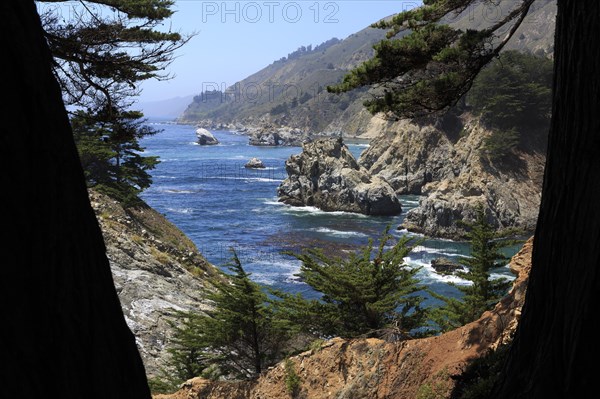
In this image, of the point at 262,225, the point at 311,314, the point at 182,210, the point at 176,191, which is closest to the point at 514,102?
the point at 262,225

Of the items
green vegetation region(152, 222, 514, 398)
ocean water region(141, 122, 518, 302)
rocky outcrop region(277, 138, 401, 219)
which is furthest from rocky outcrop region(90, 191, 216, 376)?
rocky outcrop region(277, 138, 401, 219)

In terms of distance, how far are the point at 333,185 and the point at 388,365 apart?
50491 millimetres

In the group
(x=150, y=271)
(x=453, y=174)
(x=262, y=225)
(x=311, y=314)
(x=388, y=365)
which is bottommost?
(x=262, y=225)

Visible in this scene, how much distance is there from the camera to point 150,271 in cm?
2300

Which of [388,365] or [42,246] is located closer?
[42,246]

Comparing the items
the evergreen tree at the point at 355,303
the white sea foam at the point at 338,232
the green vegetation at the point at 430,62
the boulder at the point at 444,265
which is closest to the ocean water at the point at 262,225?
the white sea foam at the point at 338,232

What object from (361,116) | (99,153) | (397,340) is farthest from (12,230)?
(361,116)

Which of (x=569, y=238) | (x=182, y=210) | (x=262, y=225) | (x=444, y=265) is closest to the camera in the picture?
(x=569, y=238)

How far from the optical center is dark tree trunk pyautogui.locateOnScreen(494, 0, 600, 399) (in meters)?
3.03

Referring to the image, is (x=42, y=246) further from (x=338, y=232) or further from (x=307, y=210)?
(x=307, y=210)

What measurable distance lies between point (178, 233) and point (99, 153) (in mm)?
6592

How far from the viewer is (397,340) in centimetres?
995

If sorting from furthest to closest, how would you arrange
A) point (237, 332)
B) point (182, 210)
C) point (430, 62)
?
point (182, 210), point (237, 332), point (430, 62)

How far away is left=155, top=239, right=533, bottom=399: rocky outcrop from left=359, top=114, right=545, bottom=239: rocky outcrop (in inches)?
986
